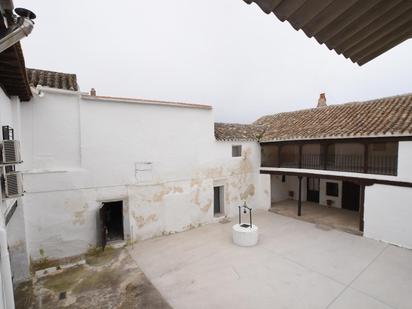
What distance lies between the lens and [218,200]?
549 inches

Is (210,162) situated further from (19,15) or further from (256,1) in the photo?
(256,1)

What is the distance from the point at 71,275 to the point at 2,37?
323 inches

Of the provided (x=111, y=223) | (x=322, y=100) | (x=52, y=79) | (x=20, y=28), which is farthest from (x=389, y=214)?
(x=52, y=79)

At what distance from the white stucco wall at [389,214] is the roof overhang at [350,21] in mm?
9902

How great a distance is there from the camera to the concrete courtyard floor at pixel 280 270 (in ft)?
20.6

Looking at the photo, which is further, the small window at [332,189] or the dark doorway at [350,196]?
the small window at [332,189]

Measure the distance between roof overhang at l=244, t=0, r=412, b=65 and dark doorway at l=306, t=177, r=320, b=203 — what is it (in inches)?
618

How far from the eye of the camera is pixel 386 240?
961 centimetres

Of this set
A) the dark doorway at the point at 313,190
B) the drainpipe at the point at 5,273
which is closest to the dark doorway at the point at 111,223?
the drainpipe at the point at 5,273

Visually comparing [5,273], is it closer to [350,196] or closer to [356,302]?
[356,302]

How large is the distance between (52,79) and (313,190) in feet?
57.9

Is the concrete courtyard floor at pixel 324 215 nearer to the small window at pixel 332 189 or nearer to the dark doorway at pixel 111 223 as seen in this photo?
the small window at pixel 332 189

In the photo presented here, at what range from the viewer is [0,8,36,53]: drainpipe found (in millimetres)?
3117

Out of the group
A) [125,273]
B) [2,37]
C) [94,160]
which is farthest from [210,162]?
[2,37]
